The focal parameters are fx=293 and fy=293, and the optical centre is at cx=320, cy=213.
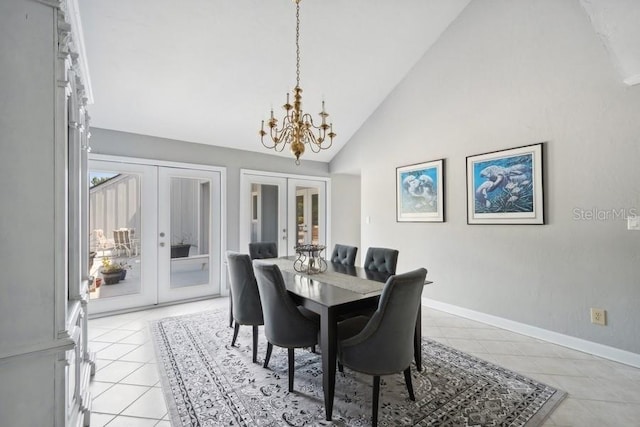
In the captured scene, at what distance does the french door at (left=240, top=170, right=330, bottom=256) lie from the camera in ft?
16.0

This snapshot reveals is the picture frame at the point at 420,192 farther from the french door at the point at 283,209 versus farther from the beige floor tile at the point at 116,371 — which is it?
the beige floor tile at the point at 116,371

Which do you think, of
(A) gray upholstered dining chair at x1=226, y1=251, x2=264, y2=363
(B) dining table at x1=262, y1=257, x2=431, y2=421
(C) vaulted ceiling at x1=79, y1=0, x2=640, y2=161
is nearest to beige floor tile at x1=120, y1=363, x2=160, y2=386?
(A) gray upholstered dining chair at x1=226, y1=251, x2=264, y2=363

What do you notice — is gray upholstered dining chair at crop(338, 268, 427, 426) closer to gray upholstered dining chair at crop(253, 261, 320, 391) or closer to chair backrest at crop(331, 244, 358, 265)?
gray upholstered dining chair at crop(253, 261, 320, 391)

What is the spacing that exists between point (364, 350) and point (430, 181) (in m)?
2.86

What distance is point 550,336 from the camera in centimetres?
291

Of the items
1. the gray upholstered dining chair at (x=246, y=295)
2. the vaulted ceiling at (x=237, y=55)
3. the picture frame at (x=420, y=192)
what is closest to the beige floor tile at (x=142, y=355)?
the gray upholstered dining chair at (x=246, y=295)

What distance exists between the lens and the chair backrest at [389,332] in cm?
164

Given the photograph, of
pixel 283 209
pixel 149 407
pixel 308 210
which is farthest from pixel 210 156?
pixel 149 407

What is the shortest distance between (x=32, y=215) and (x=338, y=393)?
1985mm

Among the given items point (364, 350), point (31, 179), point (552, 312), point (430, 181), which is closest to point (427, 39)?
point (430, 181)

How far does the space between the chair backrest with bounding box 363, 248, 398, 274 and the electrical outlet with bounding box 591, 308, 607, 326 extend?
1.79m

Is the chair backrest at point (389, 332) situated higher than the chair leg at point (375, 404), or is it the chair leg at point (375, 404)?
the chair backrest at point (389, 332)

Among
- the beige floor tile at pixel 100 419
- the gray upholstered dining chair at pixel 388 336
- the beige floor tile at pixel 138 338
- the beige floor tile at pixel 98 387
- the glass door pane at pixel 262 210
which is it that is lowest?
the beige floor tile at pixel 100 419

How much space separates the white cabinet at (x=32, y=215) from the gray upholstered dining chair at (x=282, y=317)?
105 centimetres
